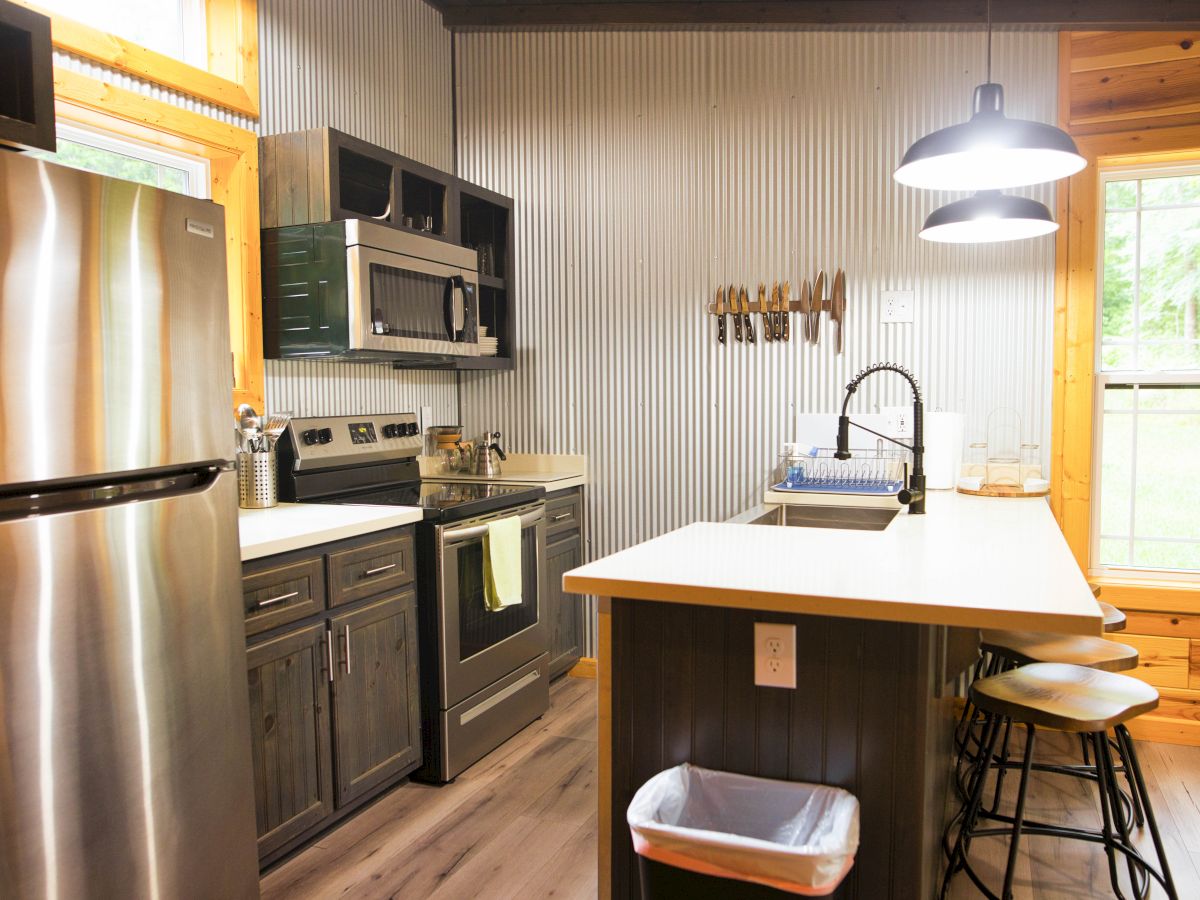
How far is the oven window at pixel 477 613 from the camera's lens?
315cm

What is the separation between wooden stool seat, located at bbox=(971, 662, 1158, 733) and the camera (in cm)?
206

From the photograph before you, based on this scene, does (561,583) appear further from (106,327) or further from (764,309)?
(106,327)

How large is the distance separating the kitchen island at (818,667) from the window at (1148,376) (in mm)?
1950

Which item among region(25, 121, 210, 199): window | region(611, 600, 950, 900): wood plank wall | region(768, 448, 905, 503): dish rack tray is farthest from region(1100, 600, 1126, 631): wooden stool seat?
region(25, 121, 210, 199): window

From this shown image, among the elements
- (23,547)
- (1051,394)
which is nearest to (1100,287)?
(1051,394)

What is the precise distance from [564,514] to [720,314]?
1152 mm

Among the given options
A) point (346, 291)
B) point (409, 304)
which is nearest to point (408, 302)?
point (409, 304)

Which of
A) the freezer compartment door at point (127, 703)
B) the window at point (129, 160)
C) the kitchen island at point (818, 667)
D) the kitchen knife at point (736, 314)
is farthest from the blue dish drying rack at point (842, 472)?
the window at point (129, 160)

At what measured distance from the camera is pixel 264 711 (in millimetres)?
2344

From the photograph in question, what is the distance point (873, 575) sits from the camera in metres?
1.85

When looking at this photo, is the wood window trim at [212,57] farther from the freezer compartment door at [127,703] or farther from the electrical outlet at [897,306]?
the electrical outlet at [897,306]

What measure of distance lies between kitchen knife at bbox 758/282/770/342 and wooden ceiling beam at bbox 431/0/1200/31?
1.15 m

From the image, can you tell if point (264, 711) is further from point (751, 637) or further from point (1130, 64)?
point (1130, 64)

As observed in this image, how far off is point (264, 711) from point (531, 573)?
1.46m
